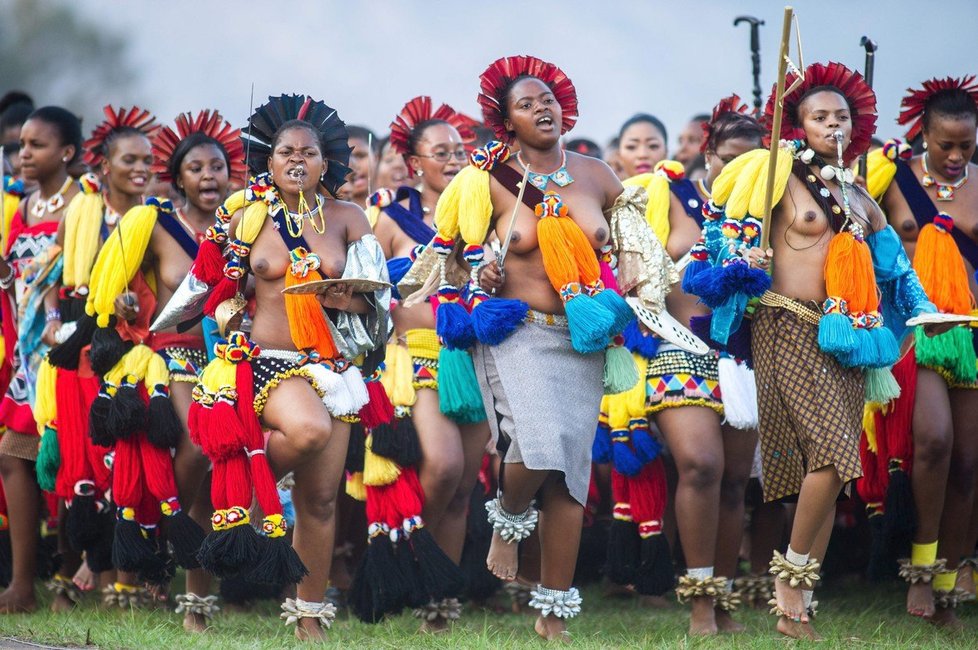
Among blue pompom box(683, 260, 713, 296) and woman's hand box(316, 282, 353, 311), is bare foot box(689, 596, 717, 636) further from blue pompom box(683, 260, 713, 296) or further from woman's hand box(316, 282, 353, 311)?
woman's hand box(316, 282, 353, 311)

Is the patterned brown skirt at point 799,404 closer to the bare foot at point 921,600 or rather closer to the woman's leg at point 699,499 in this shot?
the woman's leg at point 699,499

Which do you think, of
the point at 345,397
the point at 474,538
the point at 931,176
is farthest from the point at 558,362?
the point at 931,176

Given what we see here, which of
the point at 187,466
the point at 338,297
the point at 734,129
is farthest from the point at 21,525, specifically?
the point at 734,129

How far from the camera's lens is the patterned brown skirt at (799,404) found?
625 cm

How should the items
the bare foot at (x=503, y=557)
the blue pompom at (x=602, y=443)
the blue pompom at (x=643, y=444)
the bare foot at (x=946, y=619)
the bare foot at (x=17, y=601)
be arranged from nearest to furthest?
1. the bare foot at (x=503, y=557)
2. the bare foot at (x=946, y=619)
3. the blue pompom at (x=643, y=444)
4. the blue pompom at (x=602, y=443)
5. the bare foot at (x=17, y=601)

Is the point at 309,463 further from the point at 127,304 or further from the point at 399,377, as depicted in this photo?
the point at 127,304

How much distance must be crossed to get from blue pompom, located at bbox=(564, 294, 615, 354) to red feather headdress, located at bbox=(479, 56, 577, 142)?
97cm

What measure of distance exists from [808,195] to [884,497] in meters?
1.89

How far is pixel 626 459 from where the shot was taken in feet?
24.0

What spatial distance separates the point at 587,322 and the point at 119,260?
8.85ft

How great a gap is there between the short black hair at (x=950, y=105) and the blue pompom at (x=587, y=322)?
8.32 feet

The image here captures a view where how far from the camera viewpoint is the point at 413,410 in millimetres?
7391

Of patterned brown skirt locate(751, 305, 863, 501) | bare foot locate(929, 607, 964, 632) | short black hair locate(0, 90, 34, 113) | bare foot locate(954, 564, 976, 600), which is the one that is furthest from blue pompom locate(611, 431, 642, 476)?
short black hair locate(0, 90, 34, 113)

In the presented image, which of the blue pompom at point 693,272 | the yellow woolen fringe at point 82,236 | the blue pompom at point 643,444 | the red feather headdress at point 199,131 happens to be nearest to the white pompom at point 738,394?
the blue pompom at point 643,444
